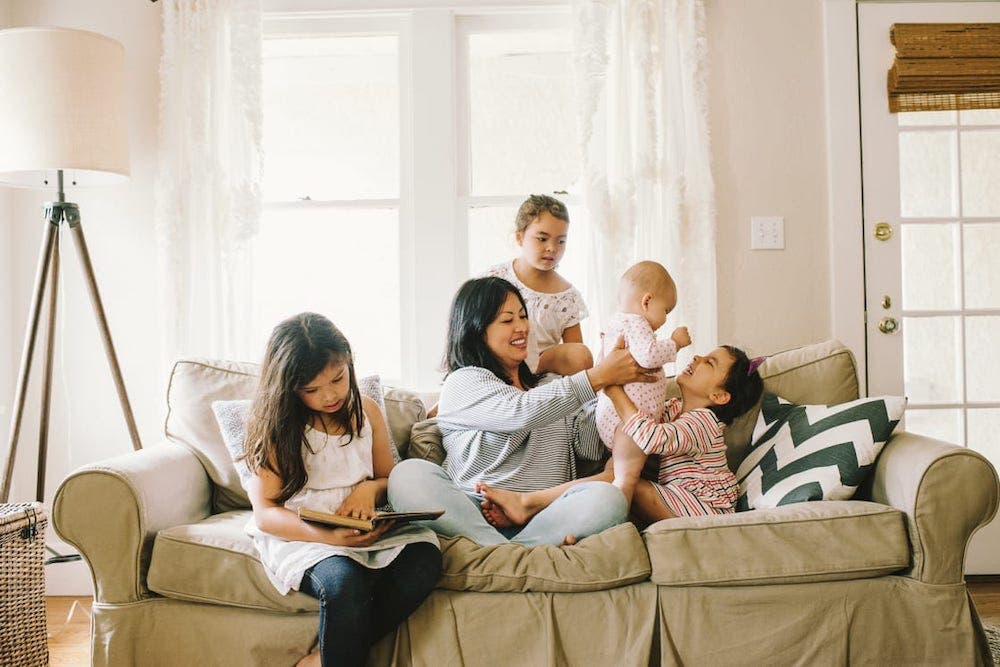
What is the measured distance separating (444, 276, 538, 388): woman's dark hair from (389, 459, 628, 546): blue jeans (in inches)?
13.2

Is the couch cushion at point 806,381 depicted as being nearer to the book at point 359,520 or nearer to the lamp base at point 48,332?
the book at point 359,520

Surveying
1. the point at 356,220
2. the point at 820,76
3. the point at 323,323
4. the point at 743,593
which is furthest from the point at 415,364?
the point at 820,76

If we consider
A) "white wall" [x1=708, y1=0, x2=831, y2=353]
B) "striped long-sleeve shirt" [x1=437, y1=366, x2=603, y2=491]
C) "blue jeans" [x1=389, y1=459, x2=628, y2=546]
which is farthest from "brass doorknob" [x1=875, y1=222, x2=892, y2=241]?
"blue jeans" [x1=389, y1=459, x2=628, y2=546]

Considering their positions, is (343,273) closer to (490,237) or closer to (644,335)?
(490,237)

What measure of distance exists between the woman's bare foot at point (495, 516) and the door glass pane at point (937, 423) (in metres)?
1.76

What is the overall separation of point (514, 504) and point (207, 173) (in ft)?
5.47

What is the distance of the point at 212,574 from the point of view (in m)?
1.74

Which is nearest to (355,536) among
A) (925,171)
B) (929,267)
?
(929,267)

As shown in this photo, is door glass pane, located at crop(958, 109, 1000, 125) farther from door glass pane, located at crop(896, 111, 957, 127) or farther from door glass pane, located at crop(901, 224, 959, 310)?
door glass pane, located at crop(901, 224, 959, 310)

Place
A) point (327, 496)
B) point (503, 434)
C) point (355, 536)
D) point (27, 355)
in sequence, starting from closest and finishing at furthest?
point (355, 536), point (327, 496), point (503, 434), point (27, 355)

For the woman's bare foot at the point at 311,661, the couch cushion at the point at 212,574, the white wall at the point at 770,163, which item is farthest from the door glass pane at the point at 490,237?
the woman's bare foot at the point at 311,661

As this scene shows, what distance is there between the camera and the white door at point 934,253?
9.37 ft

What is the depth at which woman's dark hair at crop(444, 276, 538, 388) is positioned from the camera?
2055 mm

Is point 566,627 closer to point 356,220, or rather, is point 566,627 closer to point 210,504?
point 210,504
